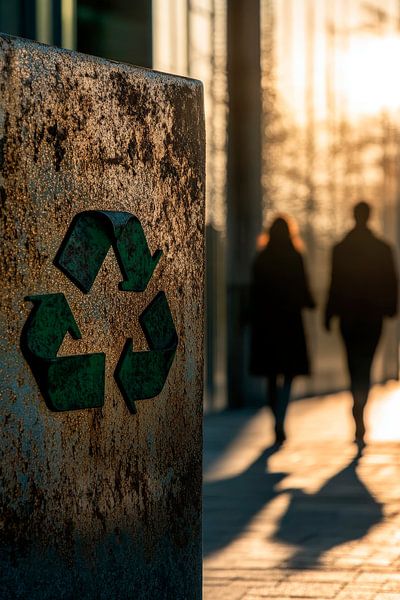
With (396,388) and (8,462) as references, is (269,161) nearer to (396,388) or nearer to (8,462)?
(396,388)

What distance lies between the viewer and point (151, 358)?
358 cm

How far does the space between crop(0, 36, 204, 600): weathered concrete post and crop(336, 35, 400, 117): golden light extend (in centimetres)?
1527

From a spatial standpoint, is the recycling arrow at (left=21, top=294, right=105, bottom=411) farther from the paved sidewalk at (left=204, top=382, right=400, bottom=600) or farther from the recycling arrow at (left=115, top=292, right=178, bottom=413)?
the paved sidewalk at (left=204, top=382, right=400, bottom=600)

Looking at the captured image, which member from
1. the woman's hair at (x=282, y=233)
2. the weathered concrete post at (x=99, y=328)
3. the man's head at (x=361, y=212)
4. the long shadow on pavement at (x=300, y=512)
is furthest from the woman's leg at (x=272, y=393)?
the weathered concrete post at (x=99, y=328)

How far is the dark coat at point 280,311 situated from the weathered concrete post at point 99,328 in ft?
26.6

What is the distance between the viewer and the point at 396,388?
19719 mm

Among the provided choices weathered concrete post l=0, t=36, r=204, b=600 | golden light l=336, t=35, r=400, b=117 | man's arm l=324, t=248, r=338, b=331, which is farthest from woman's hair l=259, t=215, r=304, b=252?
weathered concrete post l=0, t=36, r=204, b=600

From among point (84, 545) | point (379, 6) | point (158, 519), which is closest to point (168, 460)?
point (158, 519)

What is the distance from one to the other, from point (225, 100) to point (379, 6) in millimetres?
5555

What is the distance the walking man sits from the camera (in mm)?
11875

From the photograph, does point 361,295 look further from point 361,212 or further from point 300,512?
point 300,512

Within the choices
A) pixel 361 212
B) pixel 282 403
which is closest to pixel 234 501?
pixel 282 403

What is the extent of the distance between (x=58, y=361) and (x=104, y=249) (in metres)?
0.32

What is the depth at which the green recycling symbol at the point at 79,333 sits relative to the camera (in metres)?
3.19
